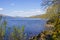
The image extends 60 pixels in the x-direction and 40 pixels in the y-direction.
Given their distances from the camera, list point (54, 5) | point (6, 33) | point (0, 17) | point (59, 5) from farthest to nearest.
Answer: point (54, 5) < point (59, 5) < point (6, 33) < point (0, 17)

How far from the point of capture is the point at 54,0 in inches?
760

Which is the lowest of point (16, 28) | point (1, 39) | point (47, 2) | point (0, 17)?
point (1, 39)

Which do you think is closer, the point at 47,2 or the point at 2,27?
the point at 2,27

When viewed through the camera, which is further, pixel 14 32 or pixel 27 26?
pixel 27 26

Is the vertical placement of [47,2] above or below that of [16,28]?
above

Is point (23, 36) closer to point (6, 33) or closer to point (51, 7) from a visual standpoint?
point (6, 33)

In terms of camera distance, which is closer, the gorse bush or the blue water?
the gorse bush

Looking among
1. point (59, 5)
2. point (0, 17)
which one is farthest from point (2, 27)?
point (59, 5)

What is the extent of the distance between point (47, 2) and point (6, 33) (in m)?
13.8

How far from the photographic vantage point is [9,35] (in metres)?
6.81

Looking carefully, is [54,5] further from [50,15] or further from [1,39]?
[1,39]

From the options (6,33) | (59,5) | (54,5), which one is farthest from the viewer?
(54,5)

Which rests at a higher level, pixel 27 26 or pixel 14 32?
pixel 14 32

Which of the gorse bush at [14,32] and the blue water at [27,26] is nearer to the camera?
the gorse bush at [14,32]
